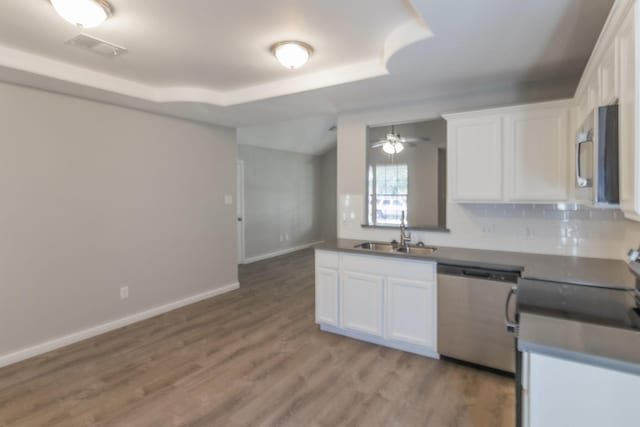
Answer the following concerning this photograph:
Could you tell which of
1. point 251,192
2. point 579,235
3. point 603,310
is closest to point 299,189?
point 251,192

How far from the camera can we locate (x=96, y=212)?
3.41m

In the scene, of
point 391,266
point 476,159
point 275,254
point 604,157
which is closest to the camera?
point 604,157

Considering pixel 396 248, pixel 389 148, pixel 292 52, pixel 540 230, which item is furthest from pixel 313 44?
pixel 540 230

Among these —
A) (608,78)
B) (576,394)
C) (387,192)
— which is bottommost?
(576,394)

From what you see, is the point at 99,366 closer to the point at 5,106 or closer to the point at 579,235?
the point at 5,106

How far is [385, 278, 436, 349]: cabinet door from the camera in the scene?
9.21 ft

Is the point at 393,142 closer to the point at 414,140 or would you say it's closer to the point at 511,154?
the point at 414,140

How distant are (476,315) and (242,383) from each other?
1843mm

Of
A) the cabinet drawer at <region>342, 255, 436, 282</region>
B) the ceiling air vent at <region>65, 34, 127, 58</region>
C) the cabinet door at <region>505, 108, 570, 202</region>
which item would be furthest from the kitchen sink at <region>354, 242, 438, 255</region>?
the ceiling air vent at <region>65, 34, 127, 58</region>

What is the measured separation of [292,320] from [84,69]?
3088mm

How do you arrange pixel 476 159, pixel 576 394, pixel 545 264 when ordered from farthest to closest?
pixel 476 159, pixel 545 264, pixel 576 394

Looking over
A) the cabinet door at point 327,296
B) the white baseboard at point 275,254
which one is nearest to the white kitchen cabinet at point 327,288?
the cabinet door at point 327,296

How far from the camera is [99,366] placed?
278cm

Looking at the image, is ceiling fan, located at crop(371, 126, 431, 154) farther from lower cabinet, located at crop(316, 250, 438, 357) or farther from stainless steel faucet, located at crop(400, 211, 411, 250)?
lower cabinet, located at crop(316, 250, 438, 357)
